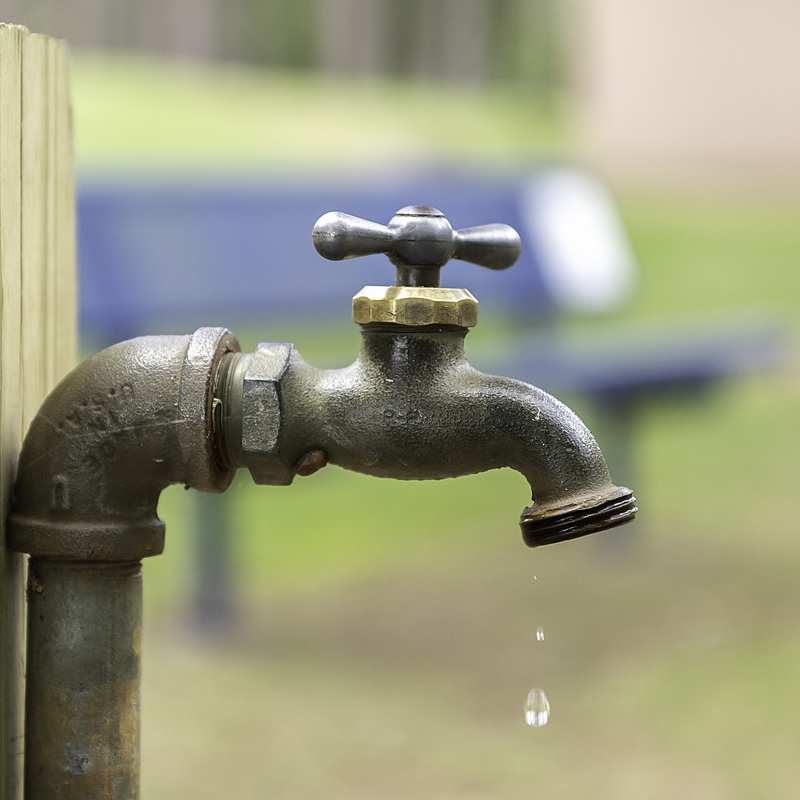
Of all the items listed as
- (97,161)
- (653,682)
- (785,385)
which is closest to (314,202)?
(653,682)

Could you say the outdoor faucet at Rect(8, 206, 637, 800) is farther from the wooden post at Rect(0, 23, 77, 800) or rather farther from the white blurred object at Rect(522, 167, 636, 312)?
the white blurred object at Rect(522, 167, 636, 312)

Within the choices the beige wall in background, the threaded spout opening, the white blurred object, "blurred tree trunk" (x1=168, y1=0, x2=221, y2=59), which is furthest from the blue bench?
"blurred tree trunk" (x1=168, y1=0, x2=221, y2=59)

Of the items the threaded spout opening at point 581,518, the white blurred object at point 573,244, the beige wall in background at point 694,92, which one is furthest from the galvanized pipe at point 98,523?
the beige wall in background at point 694,92

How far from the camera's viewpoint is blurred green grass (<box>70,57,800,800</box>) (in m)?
2.74

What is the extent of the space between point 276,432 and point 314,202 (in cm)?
340

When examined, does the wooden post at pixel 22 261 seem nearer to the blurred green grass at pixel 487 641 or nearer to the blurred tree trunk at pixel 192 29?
the blurred green grass at pixel 487 641

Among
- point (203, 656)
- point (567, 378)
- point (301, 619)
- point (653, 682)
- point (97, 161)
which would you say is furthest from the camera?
point (97, 161)

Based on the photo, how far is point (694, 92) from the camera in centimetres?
1282

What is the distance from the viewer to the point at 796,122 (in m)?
12.9

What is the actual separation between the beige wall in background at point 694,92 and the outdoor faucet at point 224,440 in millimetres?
11839

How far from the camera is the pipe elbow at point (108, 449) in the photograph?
1.00 metres

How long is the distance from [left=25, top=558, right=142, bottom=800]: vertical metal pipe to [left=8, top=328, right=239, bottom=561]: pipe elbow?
34 mm

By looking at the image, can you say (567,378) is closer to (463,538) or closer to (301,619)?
(463,538)

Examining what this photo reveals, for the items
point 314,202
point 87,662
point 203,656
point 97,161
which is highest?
point 97,161
